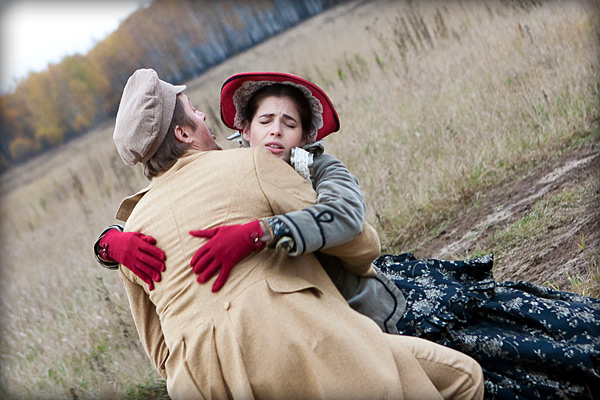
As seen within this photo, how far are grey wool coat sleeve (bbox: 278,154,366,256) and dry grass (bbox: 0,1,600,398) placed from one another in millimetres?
2098

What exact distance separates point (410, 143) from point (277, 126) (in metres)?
3.44

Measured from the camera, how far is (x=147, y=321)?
2104 mm

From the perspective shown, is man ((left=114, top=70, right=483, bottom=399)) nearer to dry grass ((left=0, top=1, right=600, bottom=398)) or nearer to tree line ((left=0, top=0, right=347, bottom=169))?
dry grass ((left=0, top=1, right=600, bottom=398))

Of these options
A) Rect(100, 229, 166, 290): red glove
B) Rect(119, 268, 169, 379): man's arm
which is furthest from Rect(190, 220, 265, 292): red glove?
Rect(119, 268, 169, 379): man's arm

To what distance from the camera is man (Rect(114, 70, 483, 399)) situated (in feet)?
5.32

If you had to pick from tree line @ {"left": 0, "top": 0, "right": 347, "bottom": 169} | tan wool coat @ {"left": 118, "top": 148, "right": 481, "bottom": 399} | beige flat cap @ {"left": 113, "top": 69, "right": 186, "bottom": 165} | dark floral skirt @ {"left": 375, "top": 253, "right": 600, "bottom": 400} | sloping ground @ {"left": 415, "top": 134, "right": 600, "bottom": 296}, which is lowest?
sloping ground @ {"left": 415, "top": 134, "right": 600, "bottom": 296}

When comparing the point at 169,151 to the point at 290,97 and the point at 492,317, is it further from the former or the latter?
the point at 492,317

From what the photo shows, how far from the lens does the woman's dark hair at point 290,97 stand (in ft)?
7.57

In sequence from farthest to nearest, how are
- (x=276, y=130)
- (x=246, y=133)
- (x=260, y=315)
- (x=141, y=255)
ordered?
(x=246, y=133) < (x=276, y=130) < (x=141, y=255) < (x=260, y=315)

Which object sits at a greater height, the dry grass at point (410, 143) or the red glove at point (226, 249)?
the red glove at point (226, 249)

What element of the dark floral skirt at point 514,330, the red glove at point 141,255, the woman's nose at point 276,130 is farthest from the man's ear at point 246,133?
the dark floral skirt at point 514,330

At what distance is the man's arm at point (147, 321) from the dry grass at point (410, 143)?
1368 mm

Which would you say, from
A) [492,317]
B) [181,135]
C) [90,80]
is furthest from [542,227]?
[90,80]

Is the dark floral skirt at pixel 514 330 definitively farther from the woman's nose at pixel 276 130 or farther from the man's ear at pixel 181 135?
the man's ear at pixel 181 135
